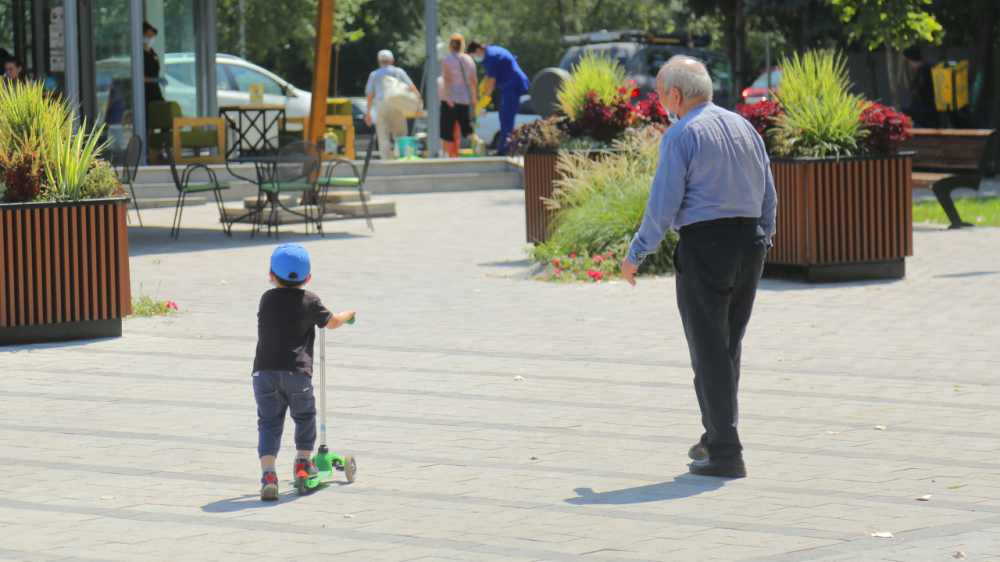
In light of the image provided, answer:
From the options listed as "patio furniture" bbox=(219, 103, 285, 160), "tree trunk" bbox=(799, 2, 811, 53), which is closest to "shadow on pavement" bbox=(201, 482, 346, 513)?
"patio furniture" bbox=(219, 103, 285, 160)

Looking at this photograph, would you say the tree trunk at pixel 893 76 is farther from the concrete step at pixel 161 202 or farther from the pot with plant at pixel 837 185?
the concrete step at pixel 161 202

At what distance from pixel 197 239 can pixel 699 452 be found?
9803 millimetres

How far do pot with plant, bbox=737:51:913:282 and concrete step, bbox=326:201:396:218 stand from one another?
666 centimetres

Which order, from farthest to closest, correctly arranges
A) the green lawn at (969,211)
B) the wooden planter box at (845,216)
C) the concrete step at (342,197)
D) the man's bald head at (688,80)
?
the concrete step at (342,197)
the green lawn at (969,211)
the wooden planter box at (845,216)
the man's bald head at (688,80)

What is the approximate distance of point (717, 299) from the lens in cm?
498

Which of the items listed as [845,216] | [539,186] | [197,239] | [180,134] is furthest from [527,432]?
[180,134]

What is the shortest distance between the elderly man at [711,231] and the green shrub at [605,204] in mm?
5498

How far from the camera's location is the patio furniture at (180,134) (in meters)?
17.8

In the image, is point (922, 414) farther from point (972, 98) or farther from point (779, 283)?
point (972, 98)

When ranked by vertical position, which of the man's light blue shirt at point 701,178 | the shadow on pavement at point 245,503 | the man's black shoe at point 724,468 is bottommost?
the shadow on pavement at point 245,503

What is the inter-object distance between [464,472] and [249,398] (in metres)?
1.80

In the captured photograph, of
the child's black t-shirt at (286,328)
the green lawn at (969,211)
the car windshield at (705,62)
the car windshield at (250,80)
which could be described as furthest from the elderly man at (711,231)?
the car windshield at (705,62)

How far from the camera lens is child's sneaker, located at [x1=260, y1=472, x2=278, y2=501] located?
184 inches

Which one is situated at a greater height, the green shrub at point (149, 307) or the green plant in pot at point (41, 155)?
the green plant in pot at point (41, 155)
